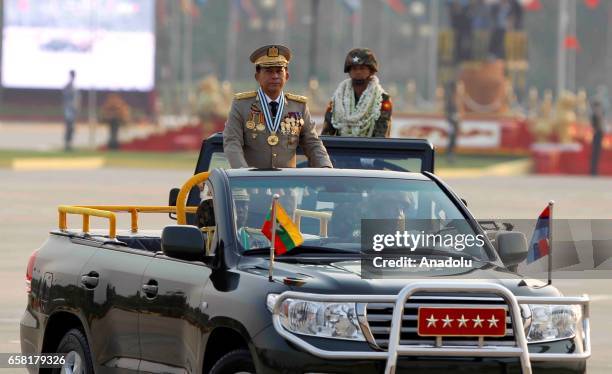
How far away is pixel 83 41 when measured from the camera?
251 feet

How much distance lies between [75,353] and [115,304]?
561mm

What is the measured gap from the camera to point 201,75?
419ft

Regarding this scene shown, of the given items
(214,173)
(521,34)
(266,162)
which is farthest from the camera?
(521,34)

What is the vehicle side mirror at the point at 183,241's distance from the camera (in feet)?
26.8

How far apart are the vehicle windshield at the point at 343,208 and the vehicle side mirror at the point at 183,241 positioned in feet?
1.02

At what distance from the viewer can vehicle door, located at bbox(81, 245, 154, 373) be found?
8.80 metres

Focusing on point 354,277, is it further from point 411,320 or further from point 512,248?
point 512,248

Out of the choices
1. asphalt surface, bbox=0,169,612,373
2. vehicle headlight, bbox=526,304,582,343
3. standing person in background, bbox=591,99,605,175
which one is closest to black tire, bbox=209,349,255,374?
vehicle headlight, bbox=526,304,582,343

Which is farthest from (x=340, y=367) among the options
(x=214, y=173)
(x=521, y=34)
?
(x=521, y=34)

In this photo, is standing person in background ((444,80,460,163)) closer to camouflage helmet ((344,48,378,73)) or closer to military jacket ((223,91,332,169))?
camouflage helmet ((344,48,378,73))

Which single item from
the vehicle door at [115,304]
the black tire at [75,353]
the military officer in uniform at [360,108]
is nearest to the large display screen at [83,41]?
the military officer in uniform at [360,108]

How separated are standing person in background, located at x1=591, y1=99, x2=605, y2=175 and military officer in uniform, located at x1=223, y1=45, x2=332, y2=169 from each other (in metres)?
35.2

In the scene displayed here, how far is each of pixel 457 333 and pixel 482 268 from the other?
0.81m

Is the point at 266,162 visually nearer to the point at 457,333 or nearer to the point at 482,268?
the point at 482,268
